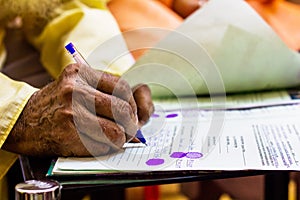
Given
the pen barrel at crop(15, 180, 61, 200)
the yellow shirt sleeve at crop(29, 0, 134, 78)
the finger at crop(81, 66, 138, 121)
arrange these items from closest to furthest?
the pen barrel at crop(15, 180, 61, 200), the finger at crop(81, 66, 138, 121), the yellow shirt sleeve at crop(29, 0, 134, 78)

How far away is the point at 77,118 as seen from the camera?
56 centimetres

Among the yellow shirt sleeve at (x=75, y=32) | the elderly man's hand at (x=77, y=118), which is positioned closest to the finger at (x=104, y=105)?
the elderly man's hand at (x=77, y=118)

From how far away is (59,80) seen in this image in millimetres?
587

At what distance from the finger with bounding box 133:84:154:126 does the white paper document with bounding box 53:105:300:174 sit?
0.01 m

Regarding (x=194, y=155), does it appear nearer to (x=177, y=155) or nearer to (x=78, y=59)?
(x=177, y=155)

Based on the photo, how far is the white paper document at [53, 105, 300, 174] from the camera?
21.3 inches

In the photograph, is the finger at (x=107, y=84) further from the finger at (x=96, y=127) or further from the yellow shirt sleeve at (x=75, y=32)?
the yellow shirt sleeve at (x=75, y=32)

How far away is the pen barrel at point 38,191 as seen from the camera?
472 mm

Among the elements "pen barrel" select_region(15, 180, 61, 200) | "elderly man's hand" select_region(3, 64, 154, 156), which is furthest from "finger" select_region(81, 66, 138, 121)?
"pen barrel" select_region(15, 180, 61, 200)

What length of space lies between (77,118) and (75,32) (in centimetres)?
41

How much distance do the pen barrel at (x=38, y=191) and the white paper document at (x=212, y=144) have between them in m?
0.04

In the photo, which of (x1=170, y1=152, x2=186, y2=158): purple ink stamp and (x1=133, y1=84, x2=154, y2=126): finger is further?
(x1=133, y1=84, x2=154, y2=126): finger

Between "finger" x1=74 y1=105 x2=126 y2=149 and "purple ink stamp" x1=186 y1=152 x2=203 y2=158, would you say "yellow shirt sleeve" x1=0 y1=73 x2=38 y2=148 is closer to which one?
"finger" x1=74 y1=105 x2=126 y2=149

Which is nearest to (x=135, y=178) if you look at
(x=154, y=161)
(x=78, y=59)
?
(x=154, y=161)
